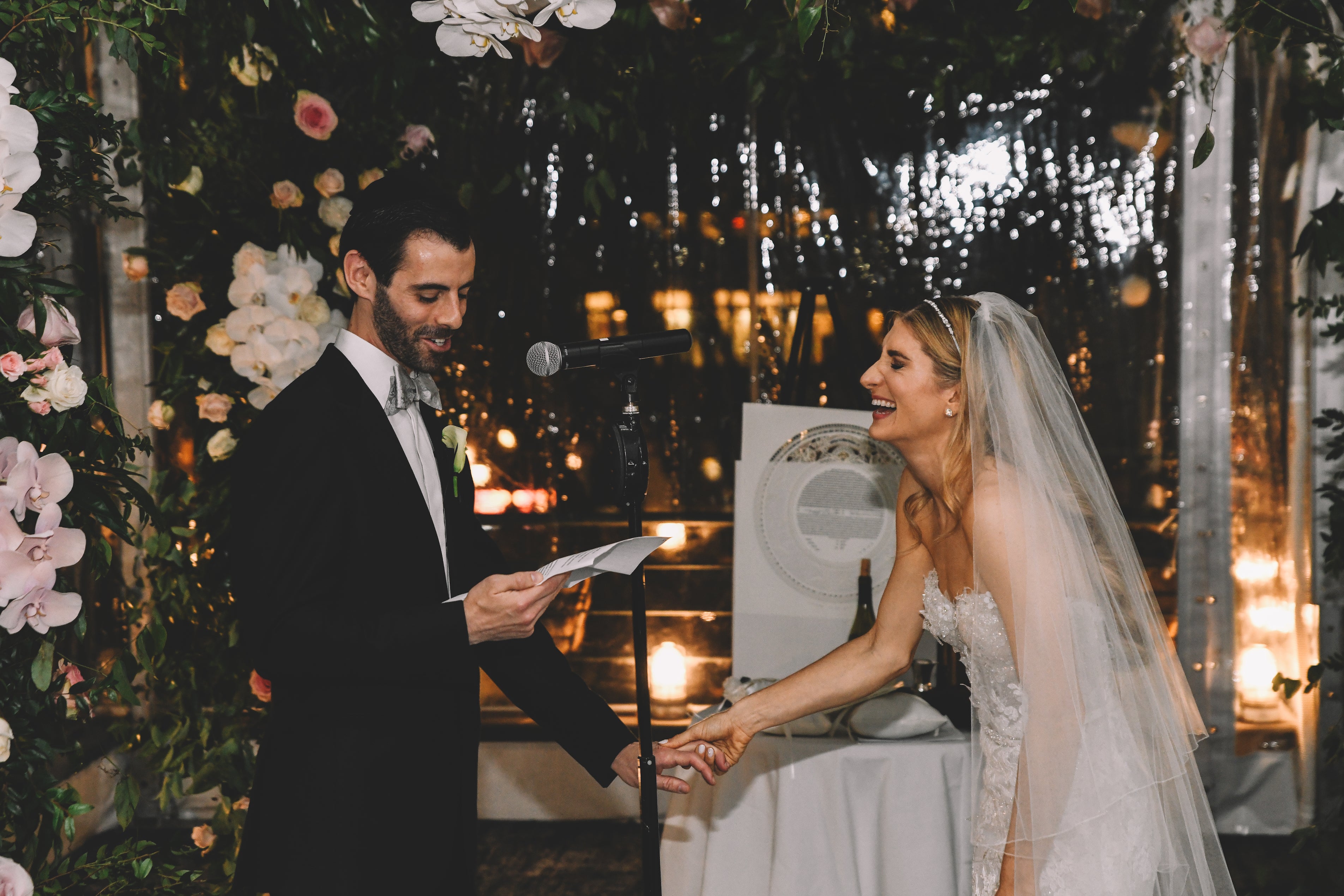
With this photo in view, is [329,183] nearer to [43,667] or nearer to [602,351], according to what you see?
[602,351]

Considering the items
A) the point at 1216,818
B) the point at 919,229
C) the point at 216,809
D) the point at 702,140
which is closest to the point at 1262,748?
the point at 1216,818

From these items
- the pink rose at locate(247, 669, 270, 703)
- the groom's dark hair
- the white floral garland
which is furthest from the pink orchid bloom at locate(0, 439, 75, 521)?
the pink rose at locate(247, 669, 270, 703)

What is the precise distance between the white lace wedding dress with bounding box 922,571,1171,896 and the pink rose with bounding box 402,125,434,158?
6.12ft

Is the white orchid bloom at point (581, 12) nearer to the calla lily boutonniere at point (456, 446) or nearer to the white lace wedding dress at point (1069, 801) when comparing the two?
the calla lily boutonniere at point (456, 446)

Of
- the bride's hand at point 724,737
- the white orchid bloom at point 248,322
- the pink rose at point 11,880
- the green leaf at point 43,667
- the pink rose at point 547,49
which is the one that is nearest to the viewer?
the pink rose at point 11,880

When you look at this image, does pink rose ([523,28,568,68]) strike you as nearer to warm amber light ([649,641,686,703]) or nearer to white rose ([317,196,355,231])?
white rose ([317,196,355,231])

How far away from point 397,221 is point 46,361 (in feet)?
2.09

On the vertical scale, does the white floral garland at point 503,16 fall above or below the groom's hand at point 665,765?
above

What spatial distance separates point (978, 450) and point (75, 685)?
5.31 ft

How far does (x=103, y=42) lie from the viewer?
11.0ft

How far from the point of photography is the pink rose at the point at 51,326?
137 cm

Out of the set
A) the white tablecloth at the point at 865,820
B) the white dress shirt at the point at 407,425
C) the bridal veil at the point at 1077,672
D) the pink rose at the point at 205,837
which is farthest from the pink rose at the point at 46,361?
the pink rose at the point at 205,837

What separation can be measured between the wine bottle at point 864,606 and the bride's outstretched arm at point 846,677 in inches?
13.7

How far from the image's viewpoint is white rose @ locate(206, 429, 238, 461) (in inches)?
101
